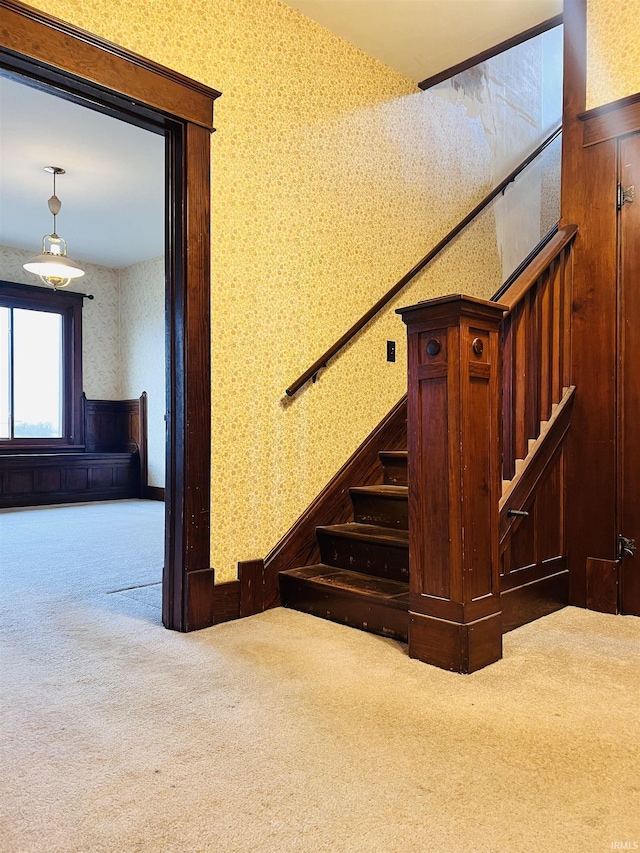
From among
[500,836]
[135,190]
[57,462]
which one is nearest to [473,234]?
[135,190]

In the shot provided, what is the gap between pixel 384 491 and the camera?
9.87 ft

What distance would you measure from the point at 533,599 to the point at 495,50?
2.72 m

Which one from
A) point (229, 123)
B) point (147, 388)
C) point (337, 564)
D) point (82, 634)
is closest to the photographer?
point (82, 634)

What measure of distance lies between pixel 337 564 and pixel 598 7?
8.62 feet

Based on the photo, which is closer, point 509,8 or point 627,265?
point 627,265

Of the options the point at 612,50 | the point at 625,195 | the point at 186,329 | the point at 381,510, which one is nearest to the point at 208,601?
the point at 381,510

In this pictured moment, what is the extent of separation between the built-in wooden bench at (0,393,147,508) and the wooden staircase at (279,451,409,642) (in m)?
4.87

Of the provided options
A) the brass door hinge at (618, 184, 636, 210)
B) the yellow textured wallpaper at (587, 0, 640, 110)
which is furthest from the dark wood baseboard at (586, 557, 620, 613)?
the yellow textured wallpaper at (587, 0, 640, 110)

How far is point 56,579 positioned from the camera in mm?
3285

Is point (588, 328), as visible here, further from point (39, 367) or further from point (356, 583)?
point (39, 367)

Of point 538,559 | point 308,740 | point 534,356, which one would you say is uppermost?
point 534,356

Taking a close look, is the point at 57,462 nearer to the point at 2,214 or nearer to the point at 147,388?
the point at 147,388

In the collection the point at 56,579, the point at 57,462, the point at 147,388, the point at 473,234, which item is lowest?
the point at 56,579

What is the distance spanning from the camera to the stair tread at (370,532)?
8.68 ft
